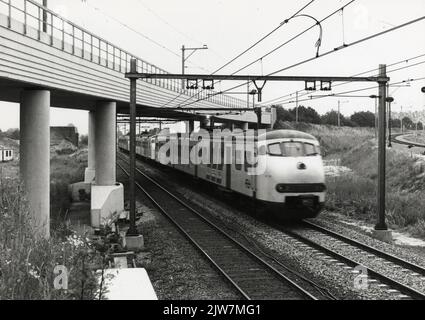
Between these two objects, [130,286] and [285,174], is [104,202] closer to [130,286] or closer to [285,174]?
[285,174]

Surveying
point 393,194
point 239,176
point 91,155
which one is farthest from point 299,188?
point 91,155

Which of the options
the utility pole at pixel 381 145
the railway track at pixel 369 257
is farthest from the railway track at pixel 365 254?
the utility pole at pixel 381 145

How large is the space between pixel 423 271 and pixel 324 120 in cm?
7893

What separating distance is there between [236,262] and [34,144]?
6242 mm

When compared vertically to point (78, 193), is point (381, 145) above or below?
above

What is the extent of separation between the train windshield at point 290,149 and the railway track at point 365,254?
2219 mm

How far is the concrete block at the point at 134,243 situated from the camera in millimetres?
13716

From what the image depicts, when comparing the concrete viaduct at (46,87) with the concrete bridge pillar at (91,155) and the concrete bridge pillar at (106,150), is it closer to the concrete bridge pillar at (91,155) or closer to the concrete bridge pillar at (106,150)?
the concrete bridge pillar at (106,150)

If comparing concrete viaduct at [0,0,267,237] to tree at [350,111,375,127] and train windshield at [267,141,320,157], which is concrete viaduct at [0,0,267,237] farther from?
tree at [350,111,375,127]

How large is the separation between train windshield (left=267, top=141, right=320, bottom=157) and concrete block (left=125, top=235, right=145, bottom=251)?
474cm

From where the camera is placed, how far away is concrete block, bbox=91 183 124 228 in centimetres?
1792

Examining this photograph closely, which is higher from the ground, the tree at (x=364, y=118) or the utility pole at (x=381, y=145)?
the tree at (x=364, y=118)

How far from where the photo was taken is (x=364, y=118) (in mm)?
91875
